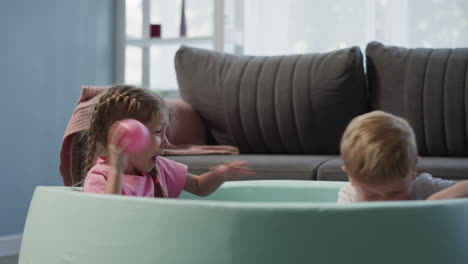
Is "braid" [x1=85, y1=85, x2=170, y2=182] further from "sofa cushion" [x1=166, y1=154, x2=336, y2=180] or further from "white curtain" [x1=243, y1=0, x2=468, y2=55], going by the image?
"white curtain" [x1=243, y1=0, x2=468, y2=55]

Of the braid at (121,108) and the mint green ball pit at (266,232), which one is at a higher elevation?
the braid at (121,108)

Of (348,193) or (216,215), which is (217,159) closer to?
(348,193)

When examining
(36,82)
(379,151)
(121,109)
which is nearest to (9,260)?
(36,82)

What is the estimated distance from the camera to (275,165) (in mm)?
2111

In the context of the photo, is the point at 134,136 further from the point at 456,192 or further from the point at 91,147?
the point at 456,192

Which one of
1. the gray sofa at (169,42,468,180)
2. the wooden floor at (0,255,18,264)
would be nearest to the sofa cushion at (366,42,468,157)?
the gray sofa at (169,42,468,180)

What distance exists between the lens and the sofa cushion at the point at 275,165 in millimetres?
2066

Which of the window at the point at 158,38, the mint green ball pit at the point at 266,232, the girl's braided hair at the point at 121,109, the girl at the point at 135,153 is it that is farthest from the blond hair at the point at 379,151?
the window at the point at 158,38

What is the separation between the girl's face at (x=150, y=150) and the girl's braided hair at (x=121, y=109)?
1 centimetres

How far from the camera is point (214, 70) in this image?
109 inches

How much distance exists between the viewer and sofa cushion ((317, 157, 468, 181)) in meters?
1.84

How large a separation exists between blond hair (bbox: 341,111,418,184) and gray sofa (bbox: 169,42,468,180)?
95cm

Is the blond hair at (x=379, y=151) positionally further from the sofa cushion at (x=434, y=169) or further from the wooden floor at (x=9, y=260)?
the wooden floor at (x=9, y=260)

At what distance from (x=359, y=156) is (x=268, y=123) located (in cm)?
146
